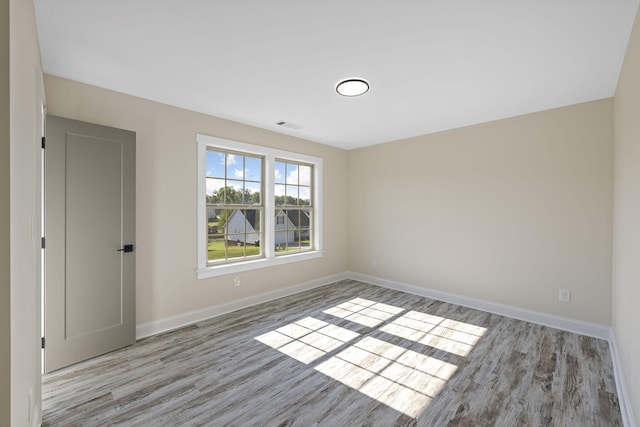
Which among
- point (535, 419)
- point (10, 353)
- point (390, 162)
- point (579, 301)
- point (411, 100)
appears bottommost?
point (535, 419)

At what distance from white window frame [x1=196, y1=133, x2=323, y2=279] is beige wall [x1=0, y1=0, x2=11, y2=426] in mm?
2551

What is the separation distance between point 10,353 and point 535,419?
2.86 meters

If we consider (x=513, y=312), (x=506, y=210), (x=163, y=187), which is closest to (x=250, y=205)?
(x=163, y=187)

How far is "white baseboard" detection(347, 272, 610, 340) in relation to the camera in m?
3.13

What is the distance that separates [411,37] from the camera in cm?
202

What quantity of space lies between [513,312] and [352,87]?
3434 millimetres

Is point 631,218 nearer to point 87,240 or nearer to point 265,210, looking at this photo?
point 265,210

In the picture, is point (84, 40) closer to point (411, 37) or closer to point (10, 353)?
point (10, 353)

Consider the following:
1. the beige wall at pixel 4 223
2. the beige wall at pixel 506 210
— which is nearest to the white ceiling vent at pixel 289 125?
the beige wall at pixel 506 210

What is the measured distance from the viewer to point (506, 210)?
3723 mm

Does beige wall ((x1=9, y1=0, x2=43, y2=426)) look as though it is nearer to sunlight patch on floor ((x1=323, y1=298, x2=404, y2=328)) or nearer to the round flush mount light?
the round flush mount light

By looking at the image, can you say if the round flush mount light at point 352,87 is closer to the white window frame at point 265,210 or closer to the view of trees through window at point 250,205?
the white window frame at point 265,210

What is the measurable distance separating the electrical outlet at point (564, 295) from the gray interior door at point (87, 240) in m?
4.76

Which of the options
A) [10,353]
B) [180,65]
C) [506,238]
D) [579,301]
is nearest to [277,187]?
[180,65]
